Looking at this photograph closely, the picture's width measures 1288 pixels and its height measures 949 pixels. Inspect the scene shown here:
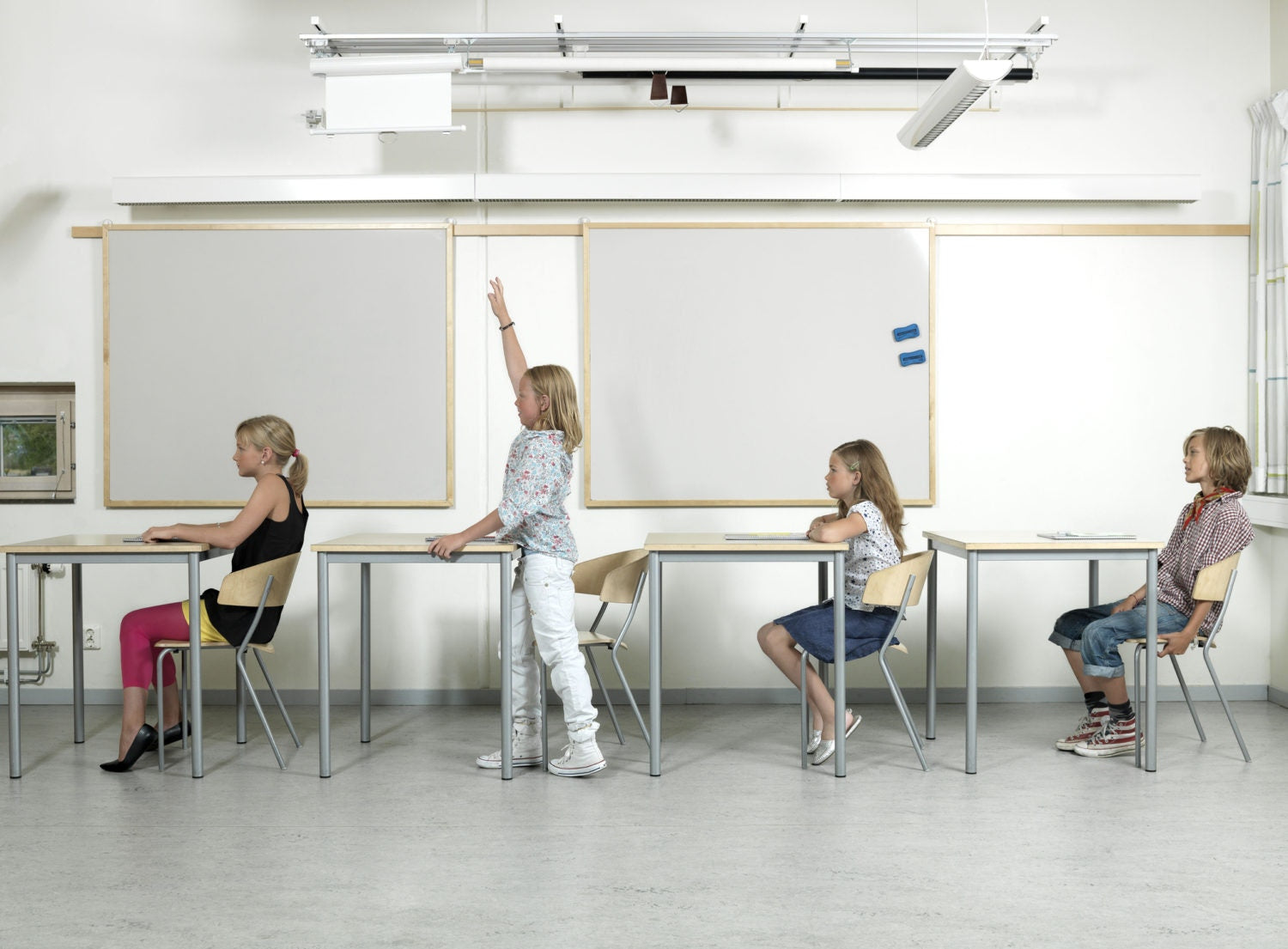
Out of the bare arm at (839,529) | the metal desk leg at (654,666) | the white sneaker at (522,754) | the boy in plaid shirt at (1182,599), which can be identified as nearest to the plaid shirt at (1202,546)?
the boy in plaid shirt at (1182,599)

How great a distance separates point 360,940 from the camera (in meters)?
2.53

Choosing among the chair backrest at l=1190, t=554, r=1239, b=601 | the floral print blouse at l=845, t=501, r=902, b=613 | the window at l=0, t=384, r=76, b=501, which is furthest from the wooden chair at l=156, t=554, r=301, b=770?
the chair backrest at l=1190, t=554, r=1239, b=601

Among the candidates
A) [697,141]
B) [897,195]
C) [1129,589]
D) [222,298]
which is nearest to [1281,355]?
[1129,589]

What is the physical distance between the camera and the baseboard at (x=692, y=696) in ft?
17.3

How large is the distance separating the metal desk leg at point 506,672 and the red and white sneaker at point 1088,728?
86.0 inches

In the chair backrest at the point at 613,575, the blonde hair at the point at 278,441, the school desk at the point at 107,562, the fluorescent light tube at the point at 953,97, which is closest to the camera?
the school desk at the point at 107,562

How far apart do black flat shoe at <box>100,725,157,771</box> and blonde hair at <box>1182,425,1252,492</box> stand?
4.12 m

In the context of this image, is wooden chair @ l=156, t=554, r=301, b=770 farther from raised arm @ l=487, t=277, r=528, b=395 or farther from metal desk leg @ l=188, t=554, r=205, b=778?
raised arm @ l=487, t=277, r=528, b=395

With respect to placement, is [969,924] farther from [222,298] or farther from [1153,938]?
[222,298]

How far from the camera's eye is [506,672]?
12.6ft

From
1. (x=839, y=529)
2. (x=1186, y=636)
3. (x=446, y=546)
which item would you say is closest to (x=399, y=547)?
(x=446, y=546)

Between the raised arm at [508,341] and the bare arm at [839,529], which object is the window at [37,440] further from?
the bare arm at [839,529]

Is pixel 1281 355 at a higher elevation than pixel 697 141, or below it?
below

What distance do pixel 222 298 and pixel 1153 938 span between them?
4.65 meters
